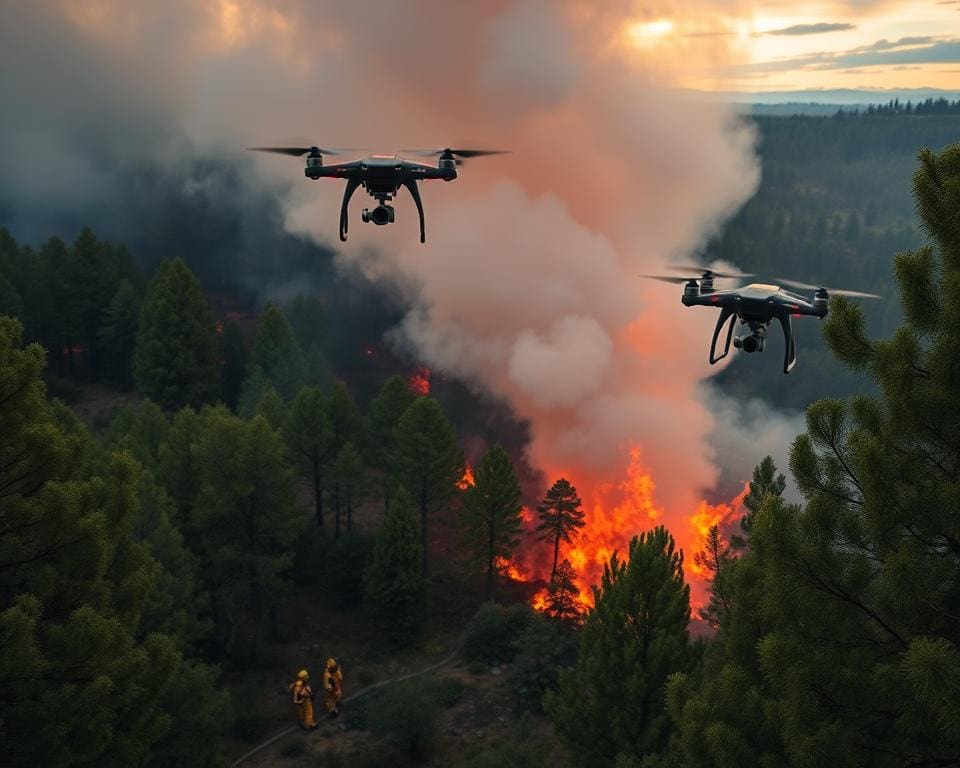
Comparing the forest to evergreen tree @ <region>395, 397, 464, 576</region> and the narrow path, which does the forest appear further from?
the narrow path

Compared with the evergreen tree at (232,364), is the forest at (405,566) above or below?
below

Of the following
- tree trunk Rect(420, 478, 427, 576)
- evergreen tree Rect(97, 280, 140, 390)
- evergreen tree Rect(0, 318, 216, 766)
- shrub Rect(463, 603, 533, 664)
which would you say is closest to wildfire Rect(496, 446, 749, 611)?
shrub Rect(463, 603, 533, 664)

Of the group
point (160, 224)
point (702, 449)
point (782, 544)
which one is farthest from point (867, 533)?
point (160, 224)

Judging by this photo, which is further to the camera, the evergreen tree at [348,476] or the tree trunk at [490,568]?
the evergreen tree at [348,476]

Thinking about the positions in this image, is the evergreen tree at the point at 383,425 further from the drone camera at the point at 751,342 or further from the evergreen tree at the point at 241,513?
the drone camera at the point at 751,342

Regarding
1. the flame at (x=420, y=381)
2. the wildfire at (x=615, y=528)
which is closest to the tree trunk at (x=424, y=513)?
the wildfire at (x=615, y=528)

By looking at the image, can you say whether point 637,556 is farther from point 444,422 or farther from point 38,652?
point 444,422

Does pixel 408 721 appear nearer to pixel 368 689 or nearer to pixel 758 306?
pixel 368 689
